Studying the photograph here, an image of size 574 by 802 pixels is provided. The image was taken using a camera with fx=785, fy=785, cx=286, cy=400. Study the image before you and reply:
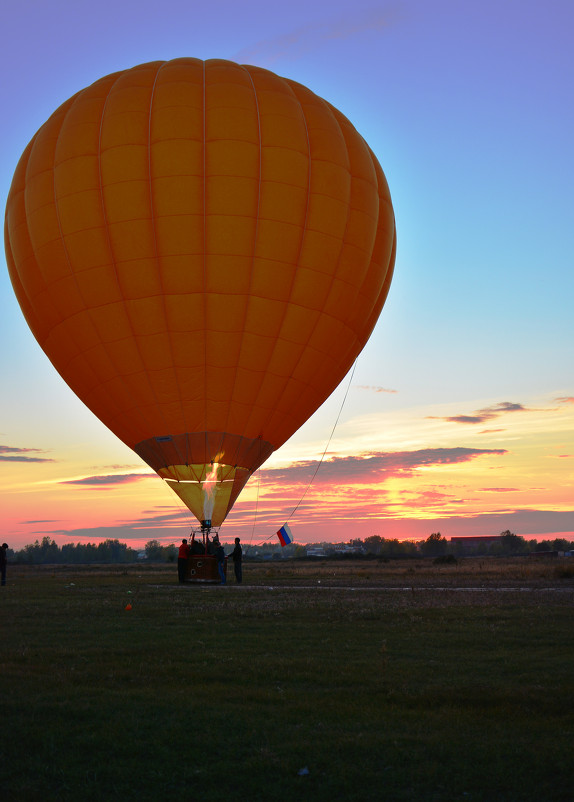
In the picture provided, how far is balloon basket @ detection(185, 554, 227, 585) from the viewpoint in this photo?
25641 millimetres

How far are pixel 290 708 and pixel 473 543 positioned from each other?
162 meters

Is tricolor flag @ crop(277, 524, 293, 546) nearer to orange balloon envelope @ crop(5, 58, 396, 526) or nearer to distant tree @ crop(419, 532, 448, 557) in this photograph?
orange balloon envelope @ crop(5, 58, 396, 526)

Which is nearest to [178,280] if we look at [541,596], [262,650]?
[262,650]

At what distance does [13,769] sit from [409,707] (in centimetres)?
395

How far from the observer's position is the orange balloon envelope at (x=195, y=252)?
20000 mm

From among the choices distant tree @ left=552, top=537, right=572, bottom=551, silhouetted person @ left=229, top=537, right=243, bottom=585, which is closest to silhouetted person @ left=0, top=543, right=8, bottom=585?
silhouetted person @ left=229, top=537, right=243, bottom=585

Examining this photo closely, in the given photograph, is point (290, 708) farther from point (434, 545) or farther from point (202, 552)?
point (434, 545)

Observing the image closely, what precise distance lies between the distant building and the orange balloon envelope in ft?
441

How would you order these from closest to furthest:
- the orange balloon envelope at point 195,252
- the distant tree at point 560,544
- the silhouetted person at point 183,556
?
the orange balloon envelope at point 195,252
the silhouetted person at point 183,556
the distant tree at point 560,544

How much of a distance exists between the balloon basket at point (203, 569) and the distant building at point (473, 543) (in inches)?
5095

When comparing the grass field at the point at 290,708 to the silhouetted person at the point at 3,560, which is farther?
the silhouetted person at the point at 3,560

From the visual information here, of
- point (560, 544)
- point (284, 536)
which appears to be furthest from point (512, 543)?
point (284, 536)

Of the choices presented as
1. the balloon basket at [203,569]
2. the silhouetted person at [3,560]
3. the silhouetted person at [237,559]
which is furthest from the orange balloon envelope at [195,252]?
the silhouetted person at [3,560]

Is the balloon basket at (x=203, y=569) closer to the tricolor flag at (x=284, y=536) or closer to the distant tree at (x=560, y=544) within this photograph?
the tricolor flag at (x=284, y=536)
